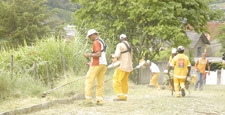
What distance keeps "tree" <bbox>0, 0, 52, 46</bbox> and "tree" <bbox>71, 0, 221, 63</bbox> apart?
979 centimetres

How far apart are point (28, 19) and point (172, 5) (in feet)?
56.0

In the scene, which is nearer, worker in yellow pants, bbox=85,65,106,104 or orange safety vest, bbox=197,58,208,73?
worker in yellow pants, bbox=85,65,106,104

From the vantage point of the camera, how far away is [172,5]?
965 inches

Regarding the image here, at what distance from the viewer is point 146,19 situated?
994 inches

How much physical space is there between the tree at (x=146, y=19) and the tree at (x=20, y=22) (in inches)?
385

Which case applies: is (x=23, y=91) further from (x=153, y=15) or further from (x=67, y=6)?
(x=67, y=6)

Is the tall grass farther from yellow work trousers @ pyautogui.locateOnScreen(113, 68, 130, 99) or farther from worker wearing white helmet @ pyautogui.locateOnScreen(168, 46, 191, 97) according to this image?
worker wearing white helmet @ pyautogui.locateOnScreen(168, 46, 191, 97)

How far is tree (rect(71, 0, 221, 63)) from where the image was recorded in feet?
79.9

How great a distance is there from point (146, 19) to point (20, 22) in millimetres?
15620

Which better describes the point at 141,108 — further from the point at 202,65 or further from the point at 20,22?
the point at 20,22

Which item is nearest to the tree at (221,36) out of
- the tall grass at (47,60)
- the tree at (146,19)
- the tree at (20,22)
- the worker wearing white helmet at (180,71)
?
the tree at (20,22)

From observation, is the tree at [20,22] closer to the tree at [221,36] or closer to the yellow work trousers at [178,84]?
the yellow work trousers at [178,84]

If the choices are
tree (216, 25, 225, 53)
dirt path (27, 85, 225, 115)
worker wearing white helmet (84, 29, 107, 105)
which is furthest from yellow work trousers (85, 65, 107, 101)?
tree (216, 25, 225, 53)

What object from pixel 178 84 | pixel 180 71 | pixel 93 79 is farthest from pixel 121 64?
pixel 178 84
